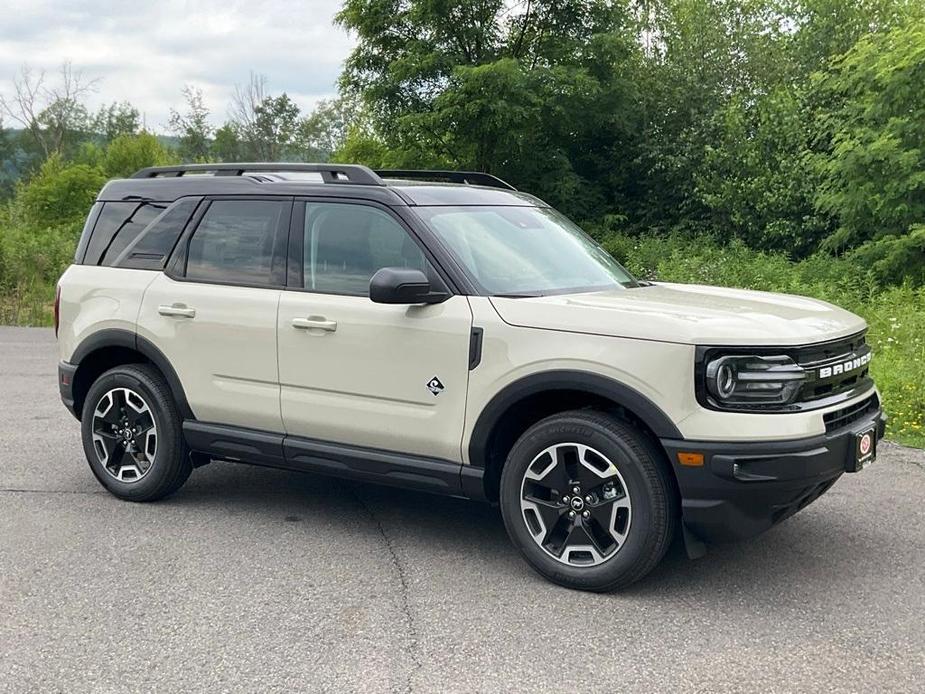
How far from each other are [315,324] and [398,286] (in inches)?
27.0

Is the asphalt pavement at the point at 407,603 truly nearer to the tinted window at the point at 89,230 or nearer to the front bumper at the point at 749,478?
the front bumper at the point at 749,478

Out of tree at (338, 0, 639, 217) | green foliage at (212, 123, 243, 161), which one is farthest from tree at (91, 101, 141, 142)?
tree at (338, 0, 639, 217)

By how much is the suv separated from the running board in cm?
1

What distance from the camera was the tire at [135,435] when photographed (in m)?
5.43

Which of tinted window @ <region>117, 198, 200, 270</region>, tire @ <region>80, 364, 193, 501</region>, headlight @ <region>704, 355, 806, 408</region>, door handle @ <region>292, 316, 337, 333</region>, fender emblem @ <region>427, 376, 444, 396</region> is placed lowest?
tire @ <region>80, 364, 193, 501</region>

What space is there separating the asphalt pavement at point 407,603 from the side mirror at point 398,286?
129 cm

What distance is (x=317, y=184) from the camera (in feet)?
16.5

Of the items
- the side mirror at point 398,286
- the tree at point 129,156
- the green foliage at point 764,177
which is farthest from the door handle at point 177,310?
the tree at point 129,156

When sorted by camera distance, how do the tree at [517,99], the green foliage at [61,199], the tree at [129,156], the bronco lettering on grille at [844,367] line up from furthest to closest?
the tree at [129,156]
the green foliage at [61,199]
the tree at [517,99]
the bronco lettering on grille at [844,367]

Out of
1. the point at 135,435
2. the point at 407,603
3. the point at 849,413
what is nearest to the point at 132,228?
the point at 135,435

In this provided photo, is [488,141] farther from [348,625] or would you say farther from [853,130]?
[348,625]

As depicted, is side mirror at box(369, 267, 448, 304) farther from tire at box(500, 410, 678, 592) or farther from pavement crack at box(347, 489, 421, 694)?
pavement crack at box(347, 489, 421, 694)

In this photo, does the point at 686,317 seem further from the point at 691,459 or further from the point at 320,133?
the point at 320,133

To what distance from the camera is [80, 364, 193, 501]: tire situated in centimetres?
543
